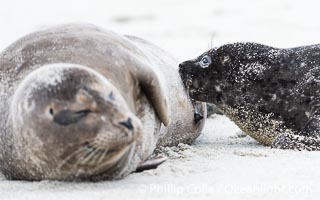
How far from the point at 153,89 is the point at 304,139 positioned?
124cm

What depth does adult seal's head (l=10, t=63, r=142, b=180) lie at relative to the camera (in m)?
3.65

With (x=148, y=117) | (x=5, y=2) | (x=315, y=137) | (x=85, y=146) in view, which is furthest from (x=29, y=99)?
(x=5, y=2)

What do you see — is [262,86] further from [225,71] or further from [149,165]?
[149,165]

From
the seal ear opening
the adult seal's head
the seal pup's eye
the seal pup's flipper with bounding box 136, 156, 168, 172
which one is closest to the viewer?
the adult seal's head

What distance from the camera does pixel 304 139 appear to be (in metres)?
5.17

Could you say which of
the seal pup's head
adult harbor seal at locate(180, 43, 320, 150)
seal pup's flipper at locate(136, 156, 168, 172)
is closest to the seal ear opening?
seal pup's flipper at locate(136, 156, 168, 172)

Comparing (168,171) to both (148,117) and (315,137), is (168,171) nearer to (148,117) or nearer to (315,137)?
(148,117)

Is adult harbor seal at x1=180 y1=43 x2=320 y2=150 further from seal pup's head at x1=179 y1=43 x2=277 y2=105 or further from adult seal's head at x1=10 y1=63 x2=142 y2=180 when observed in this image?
adult seal's head at x1=10 y1=63 x2=142 y2=180

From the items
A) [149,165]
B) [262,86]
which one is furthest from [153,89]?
[262,86]

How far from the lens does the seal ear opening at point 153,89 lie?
437 cm

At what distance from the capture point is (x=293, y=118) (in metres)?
5.57

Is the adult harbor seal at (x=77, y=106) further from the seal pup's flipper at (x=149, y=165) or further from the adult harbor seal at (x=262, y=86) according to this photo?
the adult harbor seal at (x=262, y=86)

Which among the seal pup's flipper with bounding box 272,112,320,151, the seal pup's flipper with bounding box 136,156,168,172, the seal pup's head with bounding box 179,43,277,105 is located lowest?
the seal pup's flipper with bounding box 272,112,320,151

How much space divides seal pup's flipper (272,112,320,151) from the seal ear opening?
995 mm
